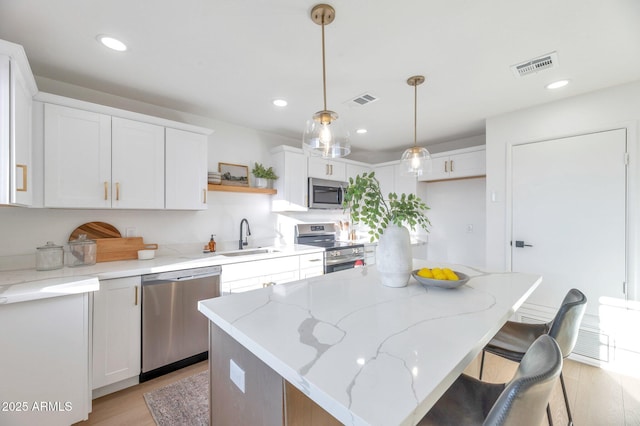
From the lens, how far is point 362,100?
2582mm

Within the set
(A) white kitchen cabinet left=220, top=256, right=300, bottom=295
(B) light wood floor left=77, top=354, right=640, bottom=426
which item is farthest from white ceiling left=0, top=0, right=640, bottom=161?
(B) light wood floor left=77, top=354, right=640, bottom=426

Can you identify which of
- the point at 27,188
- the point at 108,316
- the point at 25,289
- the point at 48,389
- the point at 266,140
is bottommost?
the point at 48,389

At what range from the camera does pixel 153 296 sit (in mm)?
2082

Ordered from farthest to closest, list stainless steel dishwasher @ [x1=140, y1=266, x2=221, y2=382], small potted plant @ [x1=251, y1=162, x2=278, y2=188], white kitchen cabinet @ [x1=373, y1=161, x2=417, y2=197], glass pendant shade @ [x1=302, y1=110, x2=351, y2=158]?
white kitchen cabinet @ [x1=373, y1=161, x2=417, y2=197]
small potted plant @ [x1=251, y1=162, x2=278, y2=188]
stainless steel dishwasher @ [x1=140, y1=266, x2=221, y2=382]
glass pendant shade @ [x1=302, y1=110, x2=351, y2=158]

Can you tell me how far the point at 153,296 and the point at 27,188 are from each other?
1.08m

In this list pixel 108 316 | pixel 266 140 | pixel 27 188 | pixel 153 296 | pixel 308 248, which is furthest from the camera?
pixel 266 140

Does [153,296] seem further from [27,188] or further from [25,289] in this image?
[27,188]

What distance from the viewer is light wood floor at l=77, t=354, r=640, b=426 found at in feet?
5.63

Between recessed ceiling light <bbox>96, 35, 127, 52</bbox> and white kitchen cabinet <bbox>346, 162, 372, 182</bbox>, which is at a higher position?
recessed ceiling light <bbox>96, 35, 127, 52</bbox>

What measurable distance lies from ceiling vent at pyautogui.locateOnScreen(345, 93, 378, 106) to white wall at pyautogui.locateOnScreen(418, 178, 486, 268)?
199 centimetres

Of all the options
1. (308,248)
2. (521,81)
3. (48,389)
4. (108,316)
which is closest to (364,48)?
(521,81)

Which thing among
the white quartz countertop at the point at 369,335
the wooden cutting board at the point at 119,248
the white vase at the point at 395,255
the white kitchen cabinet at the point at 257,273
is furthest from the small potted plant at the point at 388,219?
the wooden cutting board at the point at 119,248

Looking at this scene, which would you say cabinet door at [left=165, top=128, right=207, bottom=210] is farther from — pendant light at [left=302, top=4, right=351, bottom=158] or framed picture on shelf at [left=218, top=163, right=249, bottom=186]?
pendant light at [left=302, top=4, right=351, bottom=158]

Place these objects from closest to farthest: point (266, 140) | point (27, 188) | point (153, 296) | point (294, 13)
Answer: point (294, 13) → point (27, 188) → point (153, 296) → point (266, 140)
